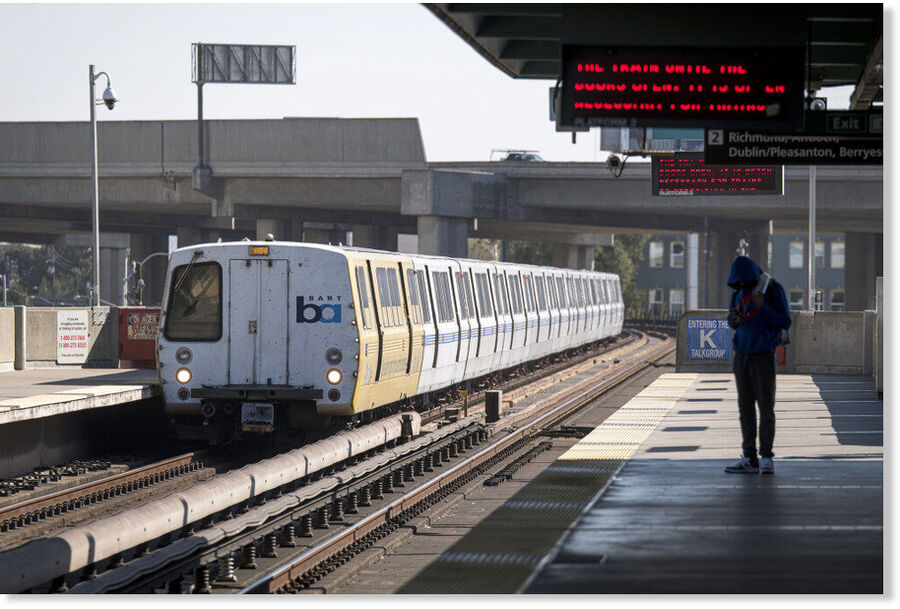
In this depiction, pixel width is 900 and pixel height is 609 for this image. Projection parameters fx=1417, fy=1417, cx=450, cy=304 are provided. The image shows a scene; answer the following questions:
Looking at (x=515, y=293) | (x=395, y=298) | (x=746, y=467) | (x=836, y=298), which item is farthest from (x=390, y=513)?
(x=836, y=298)

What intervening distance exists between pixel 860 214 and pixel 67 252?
116151 mm

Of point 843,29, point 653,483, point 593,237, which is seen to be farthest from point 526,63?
point 593,237

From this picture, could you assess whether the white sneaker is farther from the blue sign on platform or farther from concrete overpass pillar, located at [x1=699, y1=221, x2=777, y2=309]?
concrete overpass pillar, located at [x1=699, y1=221, x2=777, y2=309]

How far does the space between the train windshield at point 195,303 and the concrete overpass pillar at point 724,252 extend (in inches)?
1657

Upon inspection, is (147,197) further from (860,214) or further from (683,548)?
(683,548)

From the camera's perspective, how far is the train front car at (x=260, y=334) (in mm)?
18469

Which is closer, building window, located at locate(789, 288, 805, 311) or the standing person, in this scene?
the standing person

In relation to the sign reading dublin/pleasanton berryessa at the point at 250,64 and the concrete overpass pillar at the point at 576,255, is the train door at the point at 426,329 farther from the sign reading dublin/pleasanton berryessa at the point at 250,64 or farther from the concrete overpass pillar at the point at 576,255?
the concrete overpass pillar at the point at 576,255

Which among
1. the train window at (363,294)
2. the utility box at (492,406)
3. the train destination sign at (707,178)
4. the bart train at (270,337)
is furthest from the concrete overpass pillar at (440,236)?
the train window at (363,294)

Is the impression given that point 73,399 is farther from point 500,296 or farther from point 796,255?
point 796,255

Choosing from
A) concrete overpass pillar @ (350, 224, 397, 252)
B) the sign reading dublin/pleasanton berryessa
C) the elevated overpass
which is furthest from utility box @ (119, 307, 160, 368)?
the sign reading dublin/pleasanton berryessa

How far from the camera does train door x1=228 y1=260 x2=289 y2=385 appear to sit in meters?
18.6

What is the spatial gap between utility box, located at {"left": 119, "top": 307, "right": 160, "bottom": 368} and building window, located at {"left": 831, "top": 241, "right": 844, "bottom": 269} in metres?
87.3

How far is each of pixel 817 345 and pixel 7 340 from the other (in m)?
17.2
